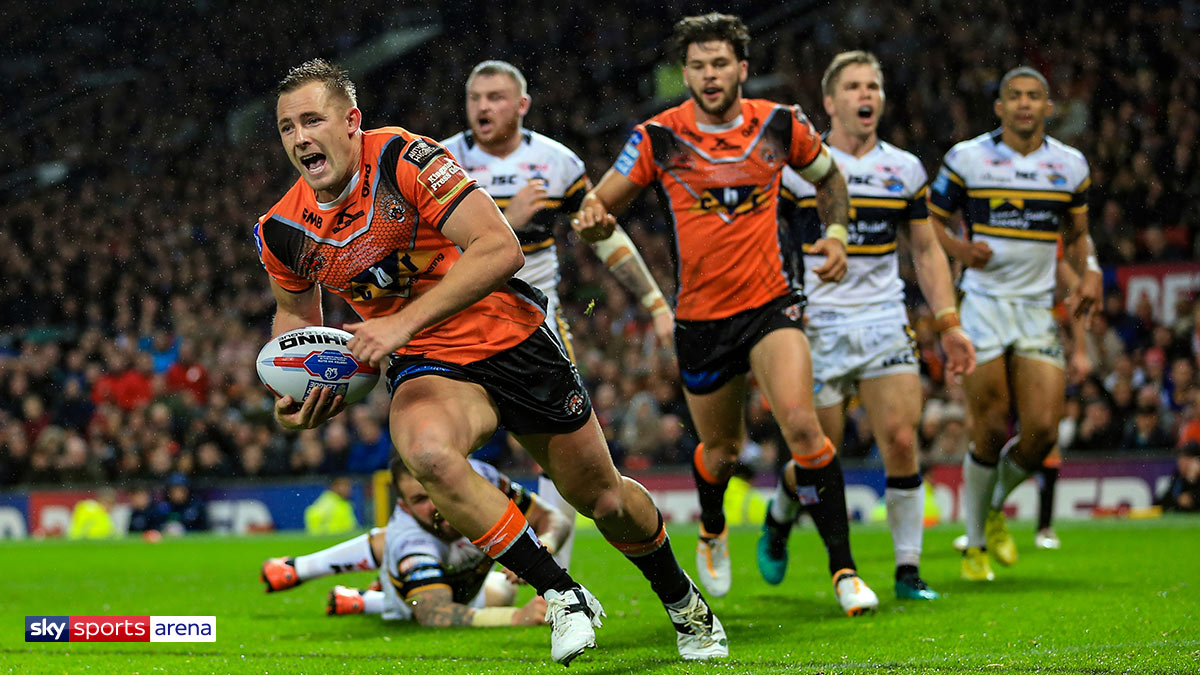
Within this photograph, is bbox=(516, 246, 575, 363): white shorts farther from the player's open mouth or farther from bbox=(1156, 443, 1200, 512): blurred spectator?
bbox=(1156, 443, 1200, 512): blurred spectator

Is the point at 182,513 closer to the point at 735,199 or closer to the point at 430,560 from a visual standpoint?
the point at 430,560

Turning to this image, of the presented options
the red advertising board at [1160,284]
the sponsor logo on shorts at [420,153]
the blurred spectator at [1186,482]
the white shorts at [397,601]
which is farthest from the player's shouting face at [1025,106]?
the red advertising board at [1160,284]

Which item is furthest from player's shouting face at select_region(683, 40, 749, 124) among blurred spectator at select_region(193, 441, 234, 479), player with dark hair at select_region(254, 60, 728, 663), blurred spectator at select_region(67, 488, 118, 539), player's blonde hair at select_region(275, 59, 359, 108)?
blurred spectator at select_region(67, 488, 118, 539)

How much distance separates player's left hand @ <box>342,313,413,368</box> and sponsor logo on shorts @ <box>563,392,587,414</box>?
70 cm

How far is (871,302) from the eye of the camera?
7.64 meters

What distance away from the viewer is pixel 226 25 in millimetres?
30359

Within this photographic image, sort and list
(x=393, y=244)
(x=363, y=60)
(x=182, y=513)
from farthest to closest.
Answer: (x=363, y=60), (x=182, y=513), (x=393, y=244)

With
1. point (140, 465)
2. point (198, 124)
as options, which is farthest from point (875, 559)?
point (198, 124)

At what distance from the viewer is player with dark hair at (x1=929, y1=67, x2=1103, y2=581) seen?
320 inches

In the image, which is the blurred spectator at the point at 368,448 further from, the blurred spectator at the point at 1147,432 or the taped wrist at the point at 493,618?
the taped wrist at the point at 493,618

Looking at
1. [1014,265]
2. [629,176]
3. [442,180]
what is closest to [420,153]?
[442,180]

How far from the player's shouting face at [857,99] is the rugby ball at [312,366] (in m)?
3.92

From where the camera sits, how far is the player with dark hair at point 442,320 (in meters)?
4.42

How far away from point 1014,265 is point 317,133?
5100 mm
